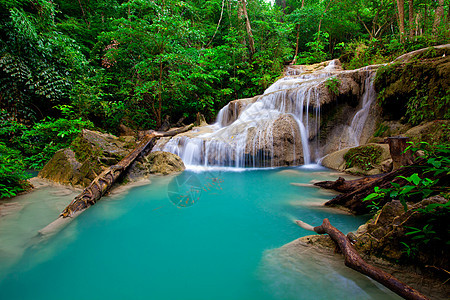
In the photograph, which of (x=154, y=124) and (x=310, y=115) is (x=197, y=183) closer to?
(x=310, y=115)

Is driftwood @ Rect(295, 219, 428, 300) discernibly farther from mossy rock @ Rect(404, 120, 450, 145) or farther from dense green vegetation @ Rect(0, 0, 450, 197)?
dense green vegetation @ Rect(0, 0, 450, 197)

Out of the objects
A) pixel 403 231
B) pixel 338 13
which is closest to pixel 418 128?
pixel 403 231

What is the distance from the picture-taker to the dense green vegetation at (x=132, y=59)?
651cm

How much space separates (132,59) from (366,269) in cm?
1049

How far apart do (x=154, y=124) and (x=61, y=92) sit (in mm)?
3915

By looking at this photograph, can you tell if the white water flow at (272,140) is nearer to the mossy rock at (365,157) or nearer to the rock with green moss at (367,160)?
the rock with green moss at (367,160)

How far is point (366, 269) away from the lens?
4.40 ft

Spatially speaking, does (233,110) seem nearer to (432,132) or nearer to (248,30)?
(248,30)

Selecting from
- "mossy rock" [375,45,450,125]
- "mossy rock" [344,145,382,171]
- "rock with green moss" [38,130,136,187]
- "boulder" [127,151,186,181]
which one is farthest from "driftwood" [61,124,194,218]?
"mossy rock" [375,45,450,125]

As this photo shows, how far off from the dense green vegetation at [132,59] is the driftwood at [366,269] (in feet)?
17.3

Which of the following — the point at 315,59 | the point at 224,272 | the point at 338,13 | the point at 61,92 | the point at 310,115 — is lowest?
the point at 224,272

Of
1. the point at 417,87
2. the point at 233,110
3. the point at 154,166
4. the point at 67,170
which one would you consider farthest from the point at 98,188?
the point at 417,87

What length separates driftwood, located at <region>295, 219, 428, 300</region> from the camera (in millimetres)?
1081

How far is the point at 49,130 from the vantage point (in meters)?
6.18
